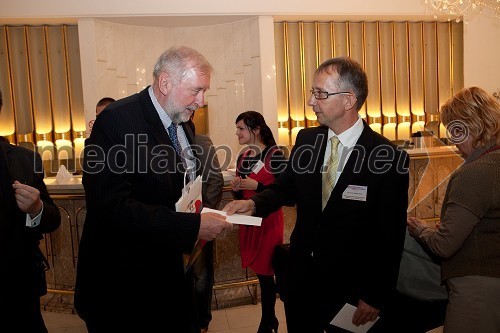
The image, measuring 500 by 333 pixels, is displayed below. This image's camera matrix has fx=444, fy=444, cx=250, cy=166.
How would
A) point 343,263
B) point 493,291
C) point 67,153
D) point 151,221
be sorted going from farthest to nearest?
point 67,153
point 343,263
point 493,291
point 151,221

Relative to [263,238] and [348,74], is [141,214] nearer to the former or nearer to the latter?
[348,74]

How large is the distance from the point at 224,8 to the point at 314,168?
601 centimetres

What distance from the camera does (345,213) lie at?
2.02 metres

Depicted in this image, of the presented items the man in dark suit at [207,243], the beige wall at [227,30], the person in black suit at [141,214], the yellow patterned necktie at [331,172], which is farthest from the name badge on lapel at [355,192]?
the beige wall at [227,30]

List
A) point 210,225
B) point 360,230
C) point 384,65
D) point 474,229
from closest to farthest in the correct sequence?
point 210,225
point 474,229
point 360,230
point 384,65

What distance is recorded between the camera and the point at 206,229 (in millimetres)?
1779

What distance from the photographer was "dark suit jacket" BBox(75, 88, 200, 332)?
1.67 m

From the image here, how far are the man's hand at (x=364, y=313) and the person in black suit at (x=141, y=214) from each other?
748 millimetres

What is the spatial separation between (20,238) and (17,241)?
0.09ft

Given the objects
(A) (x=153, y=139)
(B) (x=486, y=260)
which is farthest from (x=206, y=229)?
(B) (x=486, y=260)

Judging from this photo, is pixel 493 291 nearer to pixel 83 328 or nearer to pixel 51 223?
pixel 51 223

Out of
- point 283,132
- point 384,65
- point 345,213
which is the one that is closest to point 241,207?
point 345,213

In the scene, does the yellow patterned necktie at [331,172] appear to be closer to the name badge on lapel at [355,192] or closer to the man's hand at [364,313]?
the name badge on lapel at [355,192]

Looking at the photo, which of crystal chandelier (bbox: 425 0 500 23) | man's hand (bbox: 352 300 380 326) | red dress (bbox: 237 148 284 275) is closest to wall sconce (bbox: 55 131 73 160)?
red dress (bbox: 237 148 284 275)
